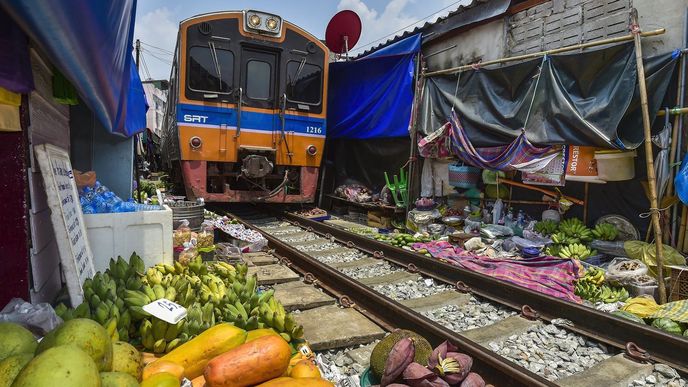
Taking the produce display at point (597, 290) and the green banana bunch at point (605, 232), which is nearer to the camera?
the produce display at point (597, 290)

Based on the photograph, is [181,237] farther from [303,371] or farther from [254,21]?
[254,21]

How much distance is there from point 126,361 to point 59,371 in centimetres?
57

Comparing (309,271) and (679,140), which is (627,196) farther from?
(309,271)

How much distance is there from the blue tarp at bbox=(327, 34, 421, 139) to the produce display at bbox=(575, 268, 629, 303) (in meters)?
4.99

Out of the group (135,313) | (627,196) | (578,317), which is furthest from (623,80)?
(135,313)

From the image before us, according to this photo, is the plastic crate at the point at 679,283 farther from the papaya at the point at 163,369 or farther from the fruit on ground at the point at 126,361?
the fruit on ground at the point at 126,361

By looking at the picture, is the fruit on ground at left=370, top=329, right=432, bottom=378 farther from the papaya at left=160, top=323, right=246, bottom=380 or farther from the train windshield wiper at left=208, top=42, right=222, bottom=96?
the train windshield wiper at left=208, top=42, right=222, bottom=96

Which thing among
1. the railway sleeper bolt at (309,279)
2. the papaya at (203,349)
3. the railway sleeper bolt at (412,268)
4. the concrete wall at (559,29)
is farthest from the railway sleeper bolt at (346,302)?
the concrete wall at (559,29)

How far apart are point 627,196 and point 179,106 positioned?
7756mm

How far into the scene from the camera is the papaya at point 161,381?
156cm

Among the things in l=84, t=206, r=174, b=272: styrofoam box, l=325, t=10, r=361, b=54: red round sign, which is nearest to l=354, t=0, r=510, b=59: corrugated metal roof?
l=325, t=10, r=361, b=54: red round sign

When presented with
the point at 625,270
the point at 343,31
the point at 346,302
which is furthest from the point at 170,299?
the point at 343,31

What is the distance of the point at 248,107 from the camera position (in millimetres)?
8711

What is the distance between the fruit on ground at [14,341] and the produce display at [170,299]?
368 mm
